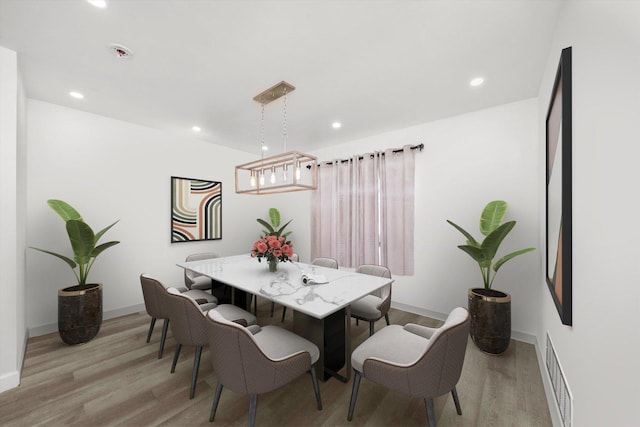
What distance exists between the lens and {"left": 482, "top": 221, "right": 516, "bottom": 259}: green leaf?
7.55ft

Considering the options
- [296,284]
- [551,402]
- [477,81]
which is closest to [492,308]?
[551,402]

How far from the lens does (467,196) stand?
3084 mm

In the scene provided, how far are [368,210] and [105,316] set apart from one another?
13.1ft

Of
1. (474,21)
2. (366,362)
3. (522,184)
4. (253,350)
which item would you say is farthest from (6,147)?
(522,184)

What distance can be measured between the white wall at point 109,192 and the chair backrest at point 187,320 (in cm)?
218

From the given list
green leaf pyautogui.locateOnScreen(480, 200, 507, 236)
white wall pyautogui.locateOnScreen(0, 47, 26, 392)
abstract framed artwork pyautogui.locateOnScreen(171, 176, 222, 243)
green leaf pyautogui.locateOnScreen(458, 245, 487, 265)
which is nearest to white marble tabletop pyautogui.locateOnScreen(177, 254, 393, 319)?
green leaf pyautogui.locateOnScreen(458, 245, 487, 265)

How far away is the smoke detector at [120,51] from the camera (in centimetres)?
184

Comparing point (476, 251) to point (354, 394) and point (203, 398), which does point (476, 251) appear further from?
point (203, 398)

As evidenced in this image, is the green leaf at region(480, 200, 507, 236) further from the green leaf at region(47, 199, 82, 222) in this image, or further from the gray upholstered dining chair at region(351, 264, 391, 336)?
the green leaf at region(47, 199, 82, 222)

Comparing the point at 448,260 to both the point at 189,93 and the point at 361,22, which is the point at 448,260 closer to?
the point at 361,22

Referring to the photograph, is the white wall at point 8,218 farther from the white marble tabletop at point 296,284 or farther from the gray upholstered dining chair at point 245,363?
the gray upholstered dining chair at point 245,363

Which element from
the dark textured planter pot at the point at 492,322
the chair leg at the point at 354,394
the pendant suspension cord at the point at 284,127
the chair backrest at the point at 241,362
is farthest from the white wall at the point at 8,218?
the dark textured planter pot at the point at 492,322

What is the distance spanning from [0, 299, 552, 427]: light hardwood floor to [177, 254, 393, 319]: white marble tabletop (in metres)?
0.78

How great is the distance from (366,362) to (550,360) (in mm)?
1452
